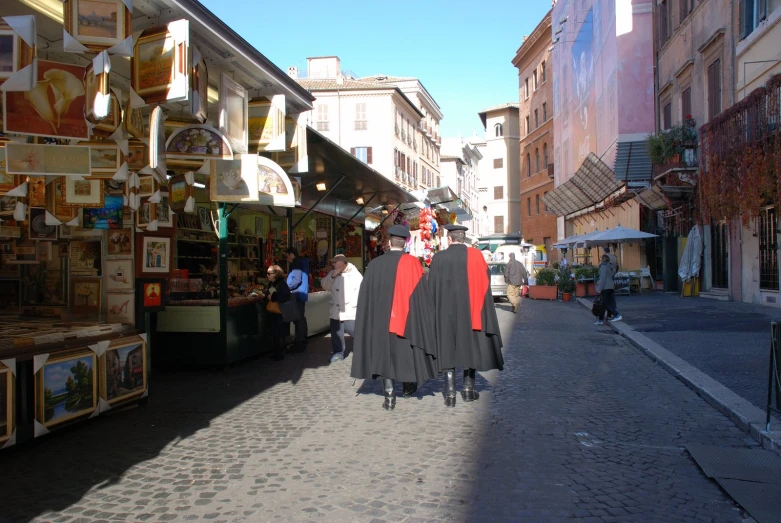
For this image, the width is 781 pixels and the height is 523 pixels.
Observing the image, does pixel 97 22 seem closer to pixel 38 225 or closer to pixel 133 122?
pixel 133 122

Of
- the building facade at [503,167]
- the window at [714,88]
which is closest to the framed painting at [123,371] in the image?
the window at [714,88]

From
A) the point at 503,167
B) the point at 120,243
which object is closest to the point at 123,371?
the point at 120,243

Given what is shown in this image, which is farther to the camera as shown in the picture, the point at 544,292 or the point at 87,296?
the point at 544,292

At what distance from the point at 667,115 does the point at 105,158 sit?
75.0 ft

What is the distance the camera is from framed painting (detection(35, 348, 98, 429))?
5381 millimetres

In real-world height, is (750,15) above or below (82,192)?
above

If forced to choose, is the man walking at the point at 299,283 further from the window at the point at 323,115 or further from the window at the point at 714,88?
the window at the point at 323,115

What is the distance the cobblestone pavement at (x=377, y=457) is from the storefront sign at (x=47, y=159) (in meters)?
2.26

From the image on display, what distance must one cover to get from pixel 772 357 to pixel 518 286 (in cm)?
1309

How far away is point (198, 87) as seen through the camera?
581cm

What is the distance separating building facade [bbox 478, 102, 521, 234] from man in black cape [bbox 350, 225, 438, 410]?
60056 millimetres

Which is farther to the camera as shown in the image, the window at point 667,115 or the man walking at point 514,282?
the window at point 667,115

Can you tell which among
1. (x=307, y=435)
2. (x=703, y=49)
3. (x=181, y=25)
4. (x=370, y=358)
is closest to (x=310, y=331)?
(x=370, y=358)

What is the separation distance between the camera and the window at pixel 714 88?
18.6 meters
